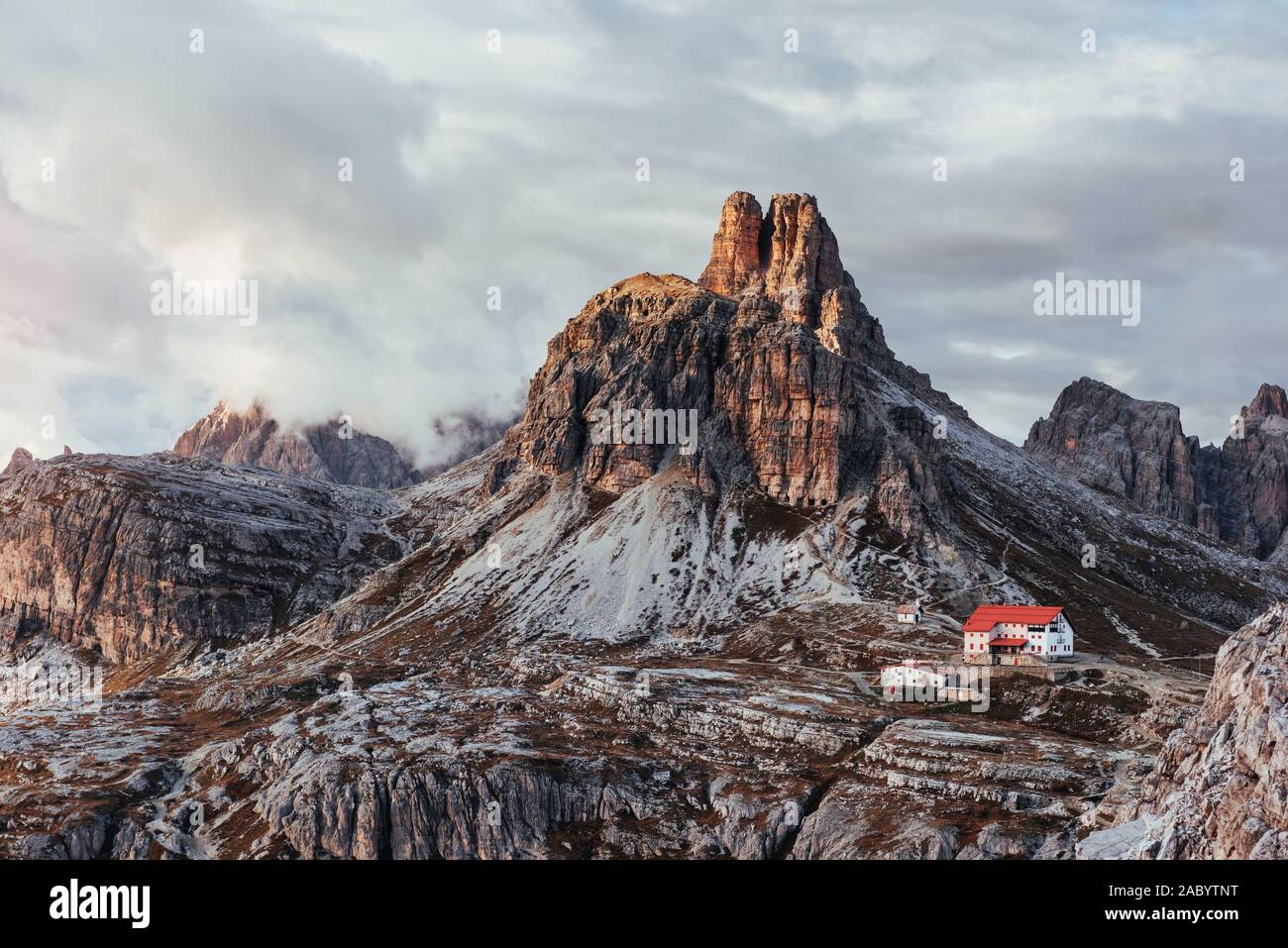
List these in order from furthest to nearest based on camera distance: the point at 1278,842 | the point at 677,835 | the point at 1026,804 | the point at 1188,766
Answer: the point at 677,835, the point at 1026,804, the point at 1188,766, the point at 1278,842

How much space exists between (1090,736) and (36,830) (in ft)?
475

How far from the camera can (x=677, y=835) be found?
548 ft

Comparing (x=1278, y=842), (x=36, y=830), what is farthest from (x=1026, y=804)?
(x=36, y=830)

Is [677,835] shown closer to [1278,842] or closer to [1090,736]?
[1090,736]

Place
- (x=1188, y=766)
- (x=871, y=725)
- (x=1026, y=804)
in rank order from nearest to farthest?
(x=1188, y=766), (x=1026, y=804), (x=871, y=725)

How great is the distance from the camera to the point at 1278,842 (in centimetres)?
9869

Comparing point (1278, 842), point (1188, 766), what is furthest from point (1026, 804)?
point (1278, 842)
